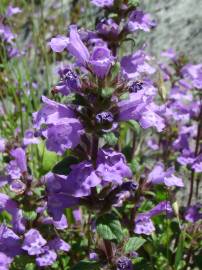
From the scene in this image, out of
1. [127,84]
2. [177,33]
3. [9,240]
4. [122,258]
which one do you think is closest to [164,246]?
[122,258]

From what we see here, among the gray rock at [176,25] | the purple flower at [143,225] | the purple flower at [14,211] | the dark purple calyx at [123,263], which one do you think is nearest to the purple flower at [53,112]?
the purple flower at [14,211]

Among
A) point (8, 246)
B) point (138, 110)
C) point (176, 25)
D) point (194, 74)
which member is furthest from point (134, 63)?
point (176, 25)

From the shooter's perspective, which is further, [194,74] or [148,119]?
[194,74]

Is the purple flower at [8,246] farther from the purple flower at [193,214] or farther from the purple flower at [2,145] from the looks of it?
the purple flower at [193,214]

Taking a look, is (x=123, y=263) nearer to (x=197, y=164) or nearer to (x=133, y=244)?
(x=133, y=244)

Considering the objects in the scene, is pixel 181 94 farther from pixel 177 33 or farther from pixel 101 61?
pixel 101 61
